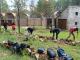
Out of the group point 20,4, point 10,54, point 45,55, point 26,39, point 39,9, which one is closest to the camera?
point 45,55

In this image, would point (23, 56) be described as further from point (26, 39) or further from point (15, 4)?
point (15, 4)

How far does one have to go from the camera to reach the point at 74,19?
51.7 metres

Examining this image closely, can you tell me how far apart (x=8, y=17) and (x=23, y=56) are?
53955mm

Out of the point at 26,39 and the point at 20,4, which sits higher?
the point at 20,4

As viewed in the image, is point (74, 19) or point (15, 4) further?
point (74, 19)

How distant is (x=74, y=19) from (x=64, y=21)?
76.9 inches

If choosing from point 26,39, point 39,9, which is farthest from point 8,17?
point 26,39

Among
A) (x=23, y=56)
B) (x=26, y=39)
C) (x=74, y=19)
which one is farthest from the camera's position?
(x=74, y=19)

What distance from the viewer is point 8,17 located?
66.2 meters

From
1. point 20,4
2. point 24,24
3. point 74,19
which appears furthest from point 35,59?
point 24,24

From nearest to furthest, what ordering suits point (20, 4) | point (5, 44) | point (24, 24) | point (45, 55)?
point (45, 55), point (5, 44), point (20, 4), point (24, 24)

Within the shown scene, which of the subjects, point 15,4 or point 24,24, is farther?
point 24,24

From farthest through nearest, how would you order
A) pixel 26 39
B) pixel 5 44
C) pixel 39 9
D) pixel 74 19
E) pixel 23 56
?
pixel 39 9
pixel 74 19
pixel 26 39
pixel 5 44
pixel 23 56

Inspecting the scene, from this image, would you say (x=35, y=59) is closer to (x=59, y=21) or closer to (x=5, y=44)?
(x=5, y=44)
